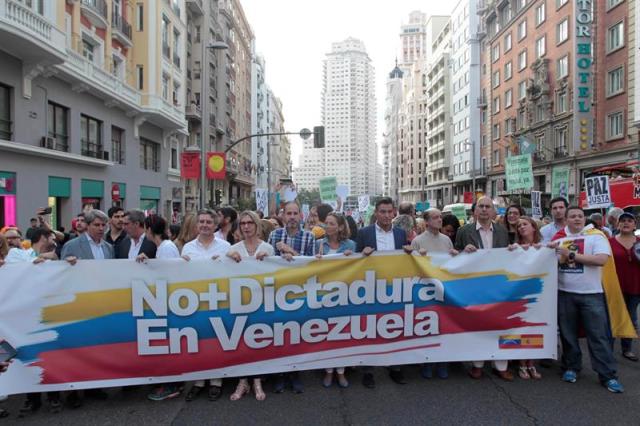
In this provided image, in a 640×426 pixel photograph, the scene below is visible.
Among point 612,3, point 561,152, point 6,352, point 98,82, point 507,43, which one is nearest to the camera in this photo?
point 6,352

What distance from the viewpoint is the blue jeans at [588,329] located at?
496cm

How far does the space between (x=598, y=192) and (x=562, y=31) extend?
30011mm

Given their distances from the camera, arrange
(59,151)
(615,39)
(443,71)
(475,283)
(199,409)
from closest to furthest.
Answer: (199,409), (475,283), (59,151), (615,39), (443,71)

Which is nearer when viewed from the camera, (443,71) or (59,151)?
(59,151)

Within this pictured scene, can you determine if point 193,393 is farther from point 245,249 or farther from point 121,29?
point 121,29

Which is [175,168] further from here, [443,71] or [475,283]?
[443,71]

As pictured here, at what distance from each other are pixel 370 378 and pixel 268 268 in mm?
1538

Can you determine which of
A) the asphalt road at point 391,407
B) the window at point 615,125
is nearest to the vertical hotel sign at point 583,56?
the window at point 615,125

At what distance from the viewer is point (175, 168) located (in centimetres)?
3319

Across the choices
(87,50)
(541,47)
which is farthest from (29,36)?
(541,47)

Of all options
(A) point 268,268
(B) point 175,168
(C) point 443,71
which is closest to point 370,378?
(A) point 268,268

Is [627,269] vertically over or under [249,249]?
under

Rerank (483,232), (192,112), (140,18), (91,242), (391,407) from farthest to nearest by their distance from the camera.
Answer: (192,112) → (140,18) → (483,232) → (91,242) → (391,407)

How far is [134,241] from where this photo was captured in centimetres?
573
